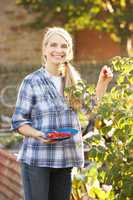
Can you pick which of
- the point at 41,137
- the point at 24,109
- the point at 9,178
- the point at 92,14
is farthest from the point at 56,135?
the point at 92,14

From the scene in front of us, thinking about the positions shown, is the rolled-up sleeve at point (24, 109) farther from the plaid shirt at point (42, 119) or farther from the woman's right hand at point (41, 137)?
the woman's right hand at point (41, 137)

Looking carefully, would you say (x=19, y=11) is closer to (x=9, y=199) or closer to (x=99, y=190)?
(x=9, y=199)

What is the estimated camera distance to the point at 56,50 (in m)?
4.09

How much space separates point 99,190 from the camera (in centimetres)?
510

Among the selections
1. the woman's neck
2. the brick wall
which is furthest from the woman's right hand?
the brick wall

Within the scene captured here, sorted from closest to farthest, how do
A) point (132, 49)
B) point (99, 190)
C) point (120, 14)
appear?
point (99, 190)
point (120, 14)
point (132, 49)

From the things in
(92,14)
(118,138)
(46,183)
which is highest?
(92,14)

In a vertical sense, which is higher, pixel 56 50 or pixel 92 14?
pixel 92 14

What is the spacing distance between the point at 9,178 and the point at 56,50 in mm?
2400

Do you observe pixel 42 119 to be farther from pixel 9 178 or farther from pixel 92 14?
pixel 92 14

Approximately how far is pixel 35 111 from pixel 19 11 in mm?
13233

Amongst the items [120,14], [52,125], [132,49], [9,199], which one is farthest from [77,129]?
[132,49]

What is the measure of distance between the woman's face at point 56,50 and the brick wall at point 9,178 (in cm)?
196

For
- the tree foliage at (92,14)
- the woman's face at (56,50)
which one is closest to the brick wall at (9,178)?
the woman's face at (56,50)
